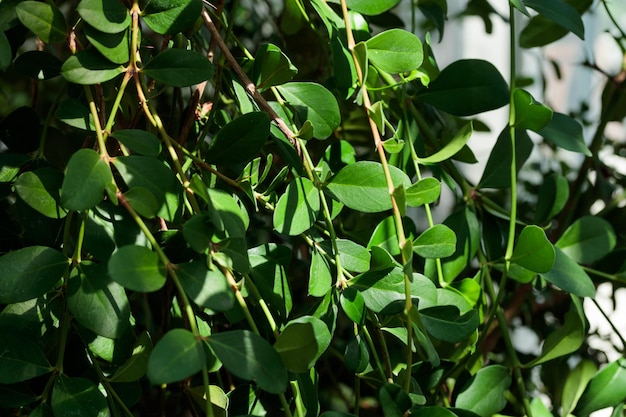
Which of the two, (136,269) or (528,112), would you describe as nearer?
(136,269)

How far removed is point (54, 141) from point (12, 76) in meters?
0.28

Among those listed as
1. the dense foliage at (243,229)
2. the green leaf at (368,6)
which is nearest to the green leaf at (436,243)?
the dense foliage at (243,229)

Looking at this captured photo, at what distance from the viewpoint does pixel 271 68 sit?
305mm

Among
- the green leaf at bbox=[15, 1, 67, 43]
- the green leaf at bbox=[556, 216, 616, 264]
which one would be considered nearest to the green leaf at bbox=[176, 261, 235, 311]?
the green leaf at bbox=[15, 1, 67, 43]

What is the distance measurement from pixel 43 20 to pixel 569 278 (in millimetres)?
259

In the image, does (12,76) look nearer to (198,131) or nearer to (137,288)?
(198,131)

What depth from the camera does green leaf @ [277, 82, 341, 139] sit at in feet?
1.02

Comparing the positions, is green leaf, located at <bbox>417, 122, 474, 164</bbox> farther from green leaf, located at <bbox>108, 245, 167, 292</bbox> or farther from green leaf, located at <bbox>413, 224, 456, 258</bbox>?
green leaf, located at <bbox>108, 245, 167, 292</bbox>

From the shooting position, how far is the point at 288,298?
29 centimetres

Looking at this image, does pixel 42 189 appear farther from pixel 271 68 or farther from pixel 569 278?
pixel 569 278

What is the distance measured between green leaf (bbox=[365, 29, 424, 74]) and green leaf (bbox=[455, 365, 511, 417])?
15cm

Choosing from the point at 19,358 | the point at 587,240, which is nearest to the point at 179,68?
the point at 19,358

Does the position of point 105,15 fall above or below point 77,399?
above

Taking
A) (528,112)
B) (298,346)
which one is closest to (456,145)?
(528,112)
